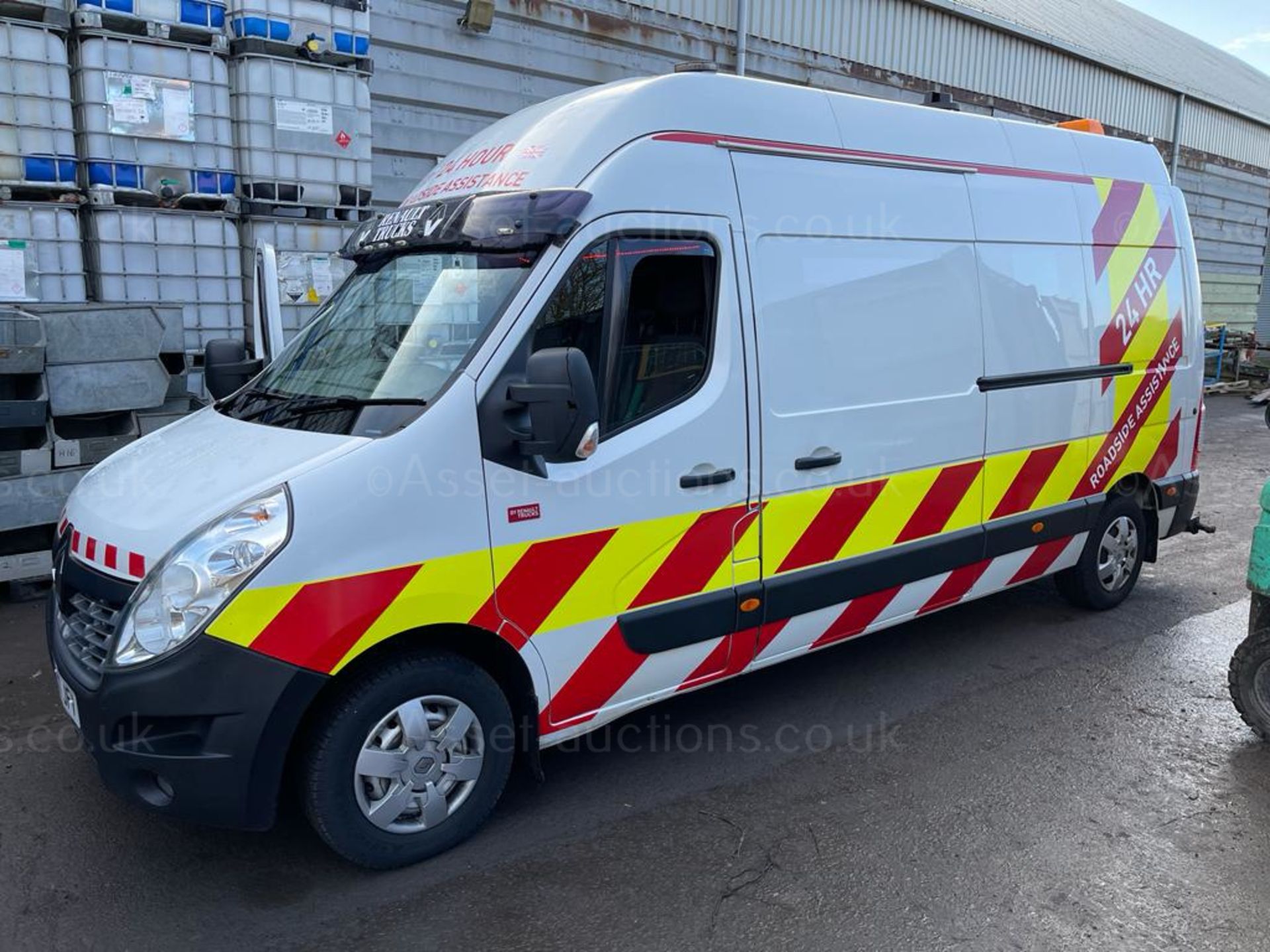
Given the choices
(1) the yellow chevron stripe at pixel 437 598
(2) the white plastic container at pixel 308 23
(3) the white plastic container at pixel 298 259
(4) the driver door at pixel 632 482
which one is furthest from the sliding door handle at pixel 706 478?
(2) the white plastic container at pixel 308 23

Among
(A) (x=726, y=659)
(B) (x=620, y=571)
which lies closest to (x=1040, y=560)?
(A) (x=726, y=659)

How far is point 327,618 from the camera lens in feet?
9.13

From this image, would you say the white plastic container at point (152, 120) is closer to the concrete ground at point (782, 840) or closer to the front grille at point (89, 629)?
the concrete ground at point (782, 840)

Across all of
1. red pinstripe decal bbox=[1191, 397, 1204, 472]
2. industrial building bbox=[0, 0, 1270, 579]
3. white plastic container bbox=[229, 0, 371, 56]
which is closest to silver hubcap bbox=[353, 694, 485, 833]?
industrial building bbox=[0, 0, 1270, 579]

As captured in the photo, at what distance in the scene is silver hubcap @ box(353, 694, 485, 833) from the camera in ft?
9.80

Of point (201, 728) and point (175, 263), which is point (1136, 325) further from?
point (175, 263)

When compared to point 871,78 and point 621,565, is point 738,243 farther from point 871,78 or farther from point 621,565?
point 871,78

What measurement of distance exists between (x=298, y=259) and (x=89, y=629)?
410 cm

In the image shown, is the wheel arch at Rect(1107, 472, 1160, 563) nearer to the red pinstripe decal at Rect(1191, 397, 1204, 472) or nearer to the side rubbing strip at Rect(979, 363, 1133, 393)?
the red pinstripe decal at Rect(1191, 397, 1204, 472)

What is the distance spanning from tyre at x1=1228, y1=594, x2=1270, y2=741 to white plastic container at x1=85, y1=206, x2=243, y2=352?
6.06 metres

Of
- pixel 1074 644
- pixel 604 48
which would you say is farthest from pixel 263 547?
pixel 604 48

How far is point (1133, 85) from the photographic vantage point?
16.4 m

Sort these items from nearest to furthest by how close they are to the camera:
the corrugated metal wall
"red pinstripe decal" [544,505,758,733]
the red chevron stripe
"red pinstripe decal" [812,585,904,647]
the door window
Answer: the door window
"red pinstripe decal" [544,505,758,733]
the red chevron stripe
"red pinstripe decal" [812,585,904,647]
the corrugated metal wall

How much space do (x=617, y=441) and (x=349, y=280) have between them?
1434 millimetres
